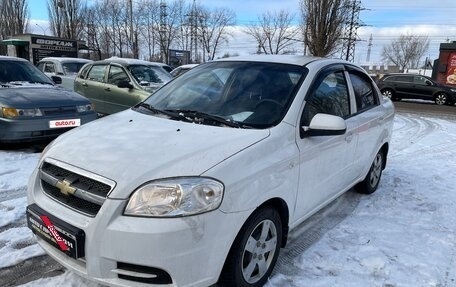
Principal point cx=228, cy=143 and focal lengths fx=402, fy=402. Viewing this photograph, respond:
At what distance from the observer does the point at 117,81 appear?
971 cm

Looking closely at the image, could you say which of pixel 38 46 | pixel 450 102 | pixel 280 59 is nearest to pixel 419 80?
pixel 450 102

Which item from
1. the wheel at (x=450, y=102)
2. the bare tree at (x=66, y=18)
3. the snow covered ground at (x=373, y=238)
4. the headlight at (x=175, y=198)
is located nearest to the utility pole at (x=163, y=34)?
the bare tree at (x=66, y=18)

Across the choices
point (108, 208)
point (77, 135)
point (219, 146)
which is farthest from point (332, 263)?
point (77, 135)

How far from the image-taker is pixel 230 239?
243 centimetres

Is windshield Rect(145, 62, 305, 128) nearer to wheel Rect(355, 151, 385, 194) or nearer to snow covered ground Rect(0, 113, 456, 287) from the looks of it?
snow covered ground Rect(0, 113, 456, 287)

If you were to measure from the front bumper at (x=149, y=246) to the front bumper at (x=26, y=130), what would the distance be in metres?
4.35

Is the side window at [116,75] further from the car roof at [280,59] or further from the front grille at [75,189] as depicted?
the front grille at [75,189]

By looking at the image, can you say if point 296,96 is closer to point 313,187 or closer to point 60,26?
point 313,187

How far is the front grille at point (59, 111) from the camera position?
6351 mm

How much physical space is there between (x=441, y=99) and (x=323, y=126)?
66.7ft

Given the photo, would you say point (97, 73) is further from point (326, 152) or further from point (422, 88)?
point (422, 88)

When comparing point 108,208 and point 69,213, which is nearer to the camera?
point 108,208

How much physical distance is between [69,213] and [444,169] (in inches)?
236

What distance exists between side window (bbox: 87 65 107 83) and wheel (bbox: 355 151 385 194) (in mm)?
7234
